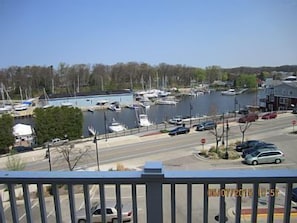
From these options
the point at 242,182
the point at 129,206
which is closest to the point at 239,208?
the point at 242,182

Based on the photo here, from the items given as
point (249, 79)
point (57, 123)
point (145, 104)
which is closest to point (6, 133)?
point (57, 123)

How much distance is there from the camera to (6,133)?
10.4 metres

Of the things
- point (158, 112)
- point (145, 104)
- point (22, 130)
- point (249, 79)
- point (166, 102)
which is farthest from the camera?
point (166, 102)

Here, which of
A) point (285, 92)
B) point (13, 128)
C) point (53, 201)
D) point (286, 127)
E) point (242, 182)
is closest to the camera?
point (242, 182)

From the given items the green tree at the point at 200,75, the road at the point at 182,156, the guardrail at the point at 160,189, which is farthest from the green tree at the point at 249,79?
the green tree at the point at 200,75

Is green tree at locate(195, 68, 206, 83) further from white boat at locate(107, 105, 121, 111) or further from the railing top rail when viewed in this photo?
the railing top rail

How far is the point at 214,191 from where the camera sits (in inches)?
28.3

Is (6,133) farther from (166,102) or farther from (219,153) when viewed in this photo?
(166,102)

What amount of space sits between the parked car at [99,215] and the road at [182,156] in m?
0.03

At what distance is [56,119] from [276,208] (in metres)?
11.4

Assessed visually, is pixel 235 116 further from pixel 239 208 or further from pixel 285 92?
pixel 239 208

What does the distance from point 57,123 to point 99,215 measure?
36.1 feet

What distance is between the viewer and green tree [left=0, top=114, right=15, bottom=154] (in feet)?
32.8

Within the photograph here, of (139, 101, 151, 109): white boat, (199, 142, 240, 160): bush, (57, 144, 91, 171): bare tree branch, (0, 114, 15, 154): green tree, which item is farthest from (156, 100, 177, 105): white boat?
(57, 144, 91, 171): bare tree branch
